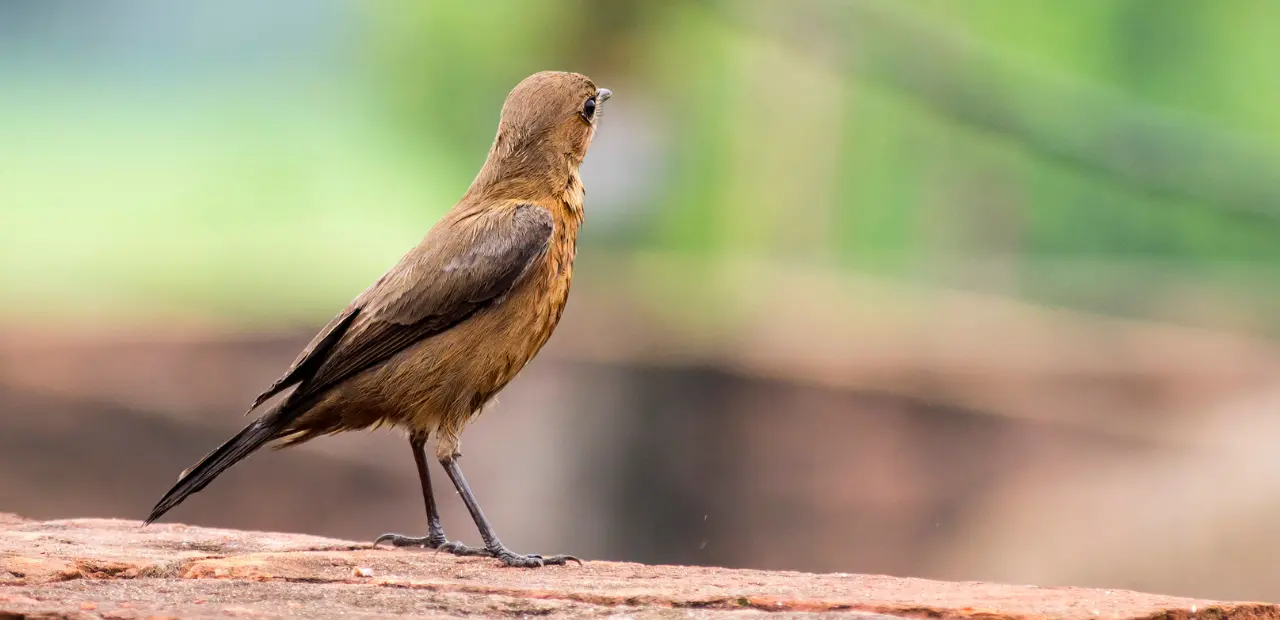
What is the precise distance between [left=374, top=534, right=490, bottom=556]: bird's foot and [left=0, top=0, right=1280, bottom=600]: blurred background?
3708mm

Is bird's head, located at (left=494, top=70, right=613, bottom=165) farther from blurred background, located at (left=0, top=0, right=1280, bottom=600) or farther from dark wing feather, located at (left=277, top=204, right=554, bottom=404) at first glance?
blurred background, located at (left=0, top=0, right=1280, bottom=600)

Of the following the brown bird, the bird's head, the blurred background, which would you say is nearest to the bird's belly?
the brown bird

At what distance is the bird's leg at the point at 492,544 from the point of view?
4734 millimetres

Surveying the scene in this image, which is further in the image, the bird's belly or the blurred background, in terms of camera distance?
the blurred background

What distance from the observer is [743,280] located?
31.6 feet

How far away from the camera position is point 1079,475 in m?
9.23

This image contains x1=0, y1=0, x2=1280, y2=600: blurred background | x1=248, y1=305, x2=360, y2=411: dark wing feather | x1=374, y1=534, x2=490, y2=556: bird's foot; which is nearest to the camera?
x1=248, y1=305, x2=360, y2=411: dark wing feather

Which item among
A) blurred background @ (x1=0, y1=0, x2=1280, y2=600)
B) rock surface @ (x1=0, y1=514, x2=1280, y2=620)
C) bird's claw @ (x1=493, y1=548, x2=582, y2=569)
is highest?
blurred background @ (x1=0, y1=0, x2=1280, y2=600)

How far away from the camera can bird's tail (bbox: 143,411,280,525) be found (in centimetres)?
464

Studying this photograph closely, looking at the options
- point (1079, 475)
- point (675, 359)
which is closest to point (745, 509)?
point (675, 359)

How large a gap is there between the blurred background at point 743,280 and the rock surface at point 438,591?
438 centimetres

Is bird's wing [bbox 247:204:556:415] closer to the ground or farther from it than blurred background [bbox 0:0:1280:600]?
closer to the ground

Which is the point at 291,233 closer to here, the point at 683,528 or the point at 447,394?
the point at 683,528

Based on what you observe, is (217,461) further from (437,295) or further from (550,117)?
(550,117)
